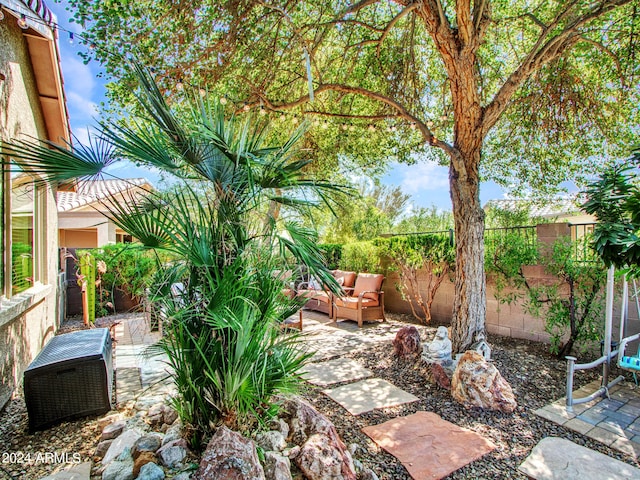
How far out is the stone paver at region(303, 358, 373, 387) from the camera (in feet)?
12.9

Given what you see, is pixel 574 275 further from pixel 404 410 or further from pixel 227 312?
pixel 227 312

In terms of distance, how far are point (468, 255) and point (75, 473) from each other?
4.29 metres

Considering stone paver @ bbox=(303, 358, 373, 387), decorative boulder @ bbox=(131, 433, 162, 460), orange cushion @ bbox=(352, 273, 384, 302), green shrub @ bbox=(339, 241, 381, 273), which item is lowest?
stone paver @ bbox=(303, 358, 373, 387)

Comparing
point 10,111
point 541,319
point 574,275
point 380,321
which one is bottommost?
point 380,321

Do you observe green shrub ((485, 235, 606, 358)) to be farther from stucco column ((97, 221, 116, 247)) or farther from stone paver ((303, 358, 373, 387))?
stucco column ((97, 221, 116, 247))

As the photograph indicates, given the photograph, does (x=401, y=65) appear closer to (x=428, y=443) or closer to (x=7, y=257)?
(x=428, y=443)

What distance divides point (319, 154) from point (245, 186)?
5.89 metres

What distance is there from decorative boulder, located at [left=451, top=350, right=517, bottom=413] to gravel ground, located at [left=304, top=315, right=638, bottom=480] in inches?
3.0

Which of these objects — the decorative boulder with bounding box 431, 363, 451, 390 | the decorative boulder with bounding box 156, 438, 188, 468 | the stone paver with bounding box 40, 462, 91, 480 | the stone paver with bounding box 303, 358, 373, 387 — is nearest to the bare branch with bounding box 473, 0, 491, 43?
the decorative boulder with bounding box 431, 363, 451, 390

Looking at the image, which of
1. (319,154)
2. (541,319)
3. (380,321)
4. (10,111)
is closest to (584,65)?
(541,319)

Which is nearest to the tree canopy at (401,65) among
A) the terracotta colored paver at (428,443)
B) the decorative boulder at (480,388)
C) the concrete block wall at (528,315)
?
the concrete block wall at (528,315)

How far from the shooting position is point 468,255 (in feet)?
14.5

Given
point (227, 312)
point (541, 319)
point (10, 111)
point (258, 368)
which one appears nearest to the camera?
point (227, 312)

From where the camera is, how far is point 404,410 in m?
3.21
